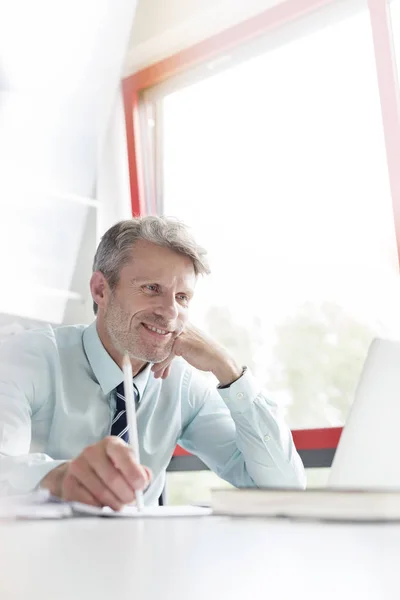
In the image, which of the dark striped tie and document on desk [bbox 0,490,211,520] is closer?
document on desk [bbox 0,490,211,520]

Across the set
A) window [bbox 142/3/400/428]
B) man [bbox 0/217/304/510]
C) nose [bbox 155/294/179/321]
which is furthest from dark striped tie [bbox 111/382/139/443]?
window [bbox 142/3/400/428]

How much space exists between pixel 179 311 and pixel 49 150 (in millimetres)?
294

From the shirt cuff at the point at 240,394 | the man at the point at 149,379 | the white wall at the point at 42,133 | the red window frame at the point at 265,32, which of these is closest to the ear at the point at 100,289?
the man at the point at 149,379

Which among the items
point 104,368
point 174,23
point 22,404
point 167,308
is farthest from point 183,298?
point 174,23

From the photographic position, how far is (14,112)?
0.37 meters

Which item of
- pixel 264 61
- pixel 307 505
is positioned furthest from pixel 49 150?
pixel 264 61

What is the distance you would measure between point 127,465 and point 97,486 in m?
0.03

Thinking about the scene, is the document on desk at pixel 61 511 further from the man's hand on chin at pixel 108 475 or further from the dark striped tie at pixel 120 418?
the dark striped tie at pixel 120 418

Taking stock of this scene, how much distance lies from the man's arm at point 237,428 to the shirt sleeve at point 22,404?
0.46 feet

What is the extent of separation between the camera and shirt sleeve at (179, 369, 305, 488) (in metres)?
0.73

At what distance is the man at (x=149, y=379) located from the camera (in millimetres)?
690

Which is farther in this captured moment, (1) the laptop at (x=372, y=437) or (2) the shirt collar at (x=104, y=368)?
(2) the shirt collar at (x=104, y=368)

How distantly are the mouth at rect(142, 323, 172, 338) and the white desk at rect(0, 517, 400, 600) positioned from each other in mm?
531

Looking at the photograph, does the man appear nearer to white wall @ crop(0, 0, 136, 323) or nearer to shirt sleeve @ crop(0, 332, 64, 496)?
shirt sleeve @ crop(0, 332, 64, 496)
